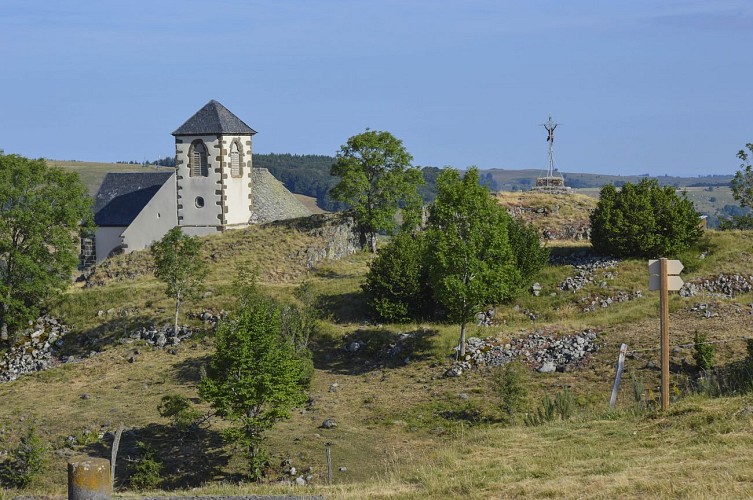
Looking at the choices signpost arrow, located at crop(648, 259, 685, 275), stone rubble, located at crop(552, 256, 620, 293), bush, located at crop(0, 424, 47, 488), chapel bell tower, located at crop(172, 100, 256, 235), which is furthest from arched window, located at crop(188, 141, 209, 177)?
signpost arrow, located at crop(648, 259, 685, 275)

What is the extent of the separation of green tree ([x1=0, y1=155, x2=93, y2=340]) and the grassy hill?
1663mm

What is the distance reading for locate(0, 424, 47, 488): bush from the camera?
2752 cm

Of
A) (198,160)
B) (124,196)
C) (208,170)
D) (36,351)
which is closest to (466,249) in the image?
(36,351)

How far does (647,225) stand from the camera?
4659 centimetres

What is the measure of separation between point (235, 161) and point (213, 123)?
Answer: 2583 millimetres

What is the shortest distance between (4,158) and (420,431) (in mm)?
27725

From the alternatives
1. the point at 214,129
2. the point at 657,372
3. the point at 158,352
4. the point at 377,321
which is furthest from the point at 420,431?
the point at 214,129

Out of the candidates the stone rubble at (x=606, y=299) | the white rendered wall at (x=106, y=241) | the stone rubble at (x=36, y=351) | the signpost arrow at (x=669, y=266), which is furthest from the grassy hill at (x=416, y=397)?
the white rendered wall at (x=106, y=241)

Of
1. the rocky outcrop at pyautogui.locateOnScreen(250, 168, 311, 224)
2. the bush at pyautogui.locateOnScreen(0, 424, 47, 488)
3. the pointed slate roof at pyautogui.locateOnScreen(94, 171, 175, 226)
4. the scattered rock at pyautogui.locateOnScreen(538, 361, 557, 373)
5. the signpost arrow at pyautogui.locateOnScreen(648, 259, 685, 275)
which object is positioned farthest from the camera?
the rocky outcrop at pyautogui.locateOnScreen(250, 168, 311, 224)

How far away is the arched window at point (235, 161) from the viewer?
5853cm

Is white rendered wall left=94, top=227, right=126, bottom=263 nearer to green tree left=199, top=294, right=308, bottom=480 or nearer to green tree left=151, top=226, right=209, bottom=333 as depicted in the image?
green tree left=151, top=226, right=209, bottom=333

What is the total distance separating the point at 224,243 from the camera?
56.2 metres

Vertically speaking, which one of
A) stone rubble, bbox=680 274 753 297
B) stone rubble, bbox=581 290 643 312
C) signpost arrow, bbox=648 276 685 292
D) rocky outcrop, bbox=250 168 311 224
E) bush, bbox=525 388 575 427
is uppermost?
rocky outcrop, bbox=250 168 311 224

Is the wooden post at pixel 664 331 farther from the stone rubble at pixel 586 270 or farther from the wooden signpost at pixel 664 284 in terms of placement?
the stone rubble at pixel 586 270
